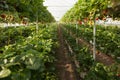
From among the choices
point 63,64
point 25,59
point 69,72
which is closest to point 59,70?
point 69,72

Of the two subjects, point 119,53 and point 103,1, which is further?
point 119,53

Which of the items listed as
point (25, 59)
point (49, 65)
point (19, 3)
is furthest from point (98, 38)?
point (25, 59)

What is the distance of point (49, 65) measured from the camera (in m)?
5.21

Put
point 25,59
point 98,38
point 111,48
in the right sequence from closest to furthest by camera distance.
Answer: point 25,59, point 111,48, point 98,38

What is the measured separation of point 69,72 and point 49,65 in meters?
3.37

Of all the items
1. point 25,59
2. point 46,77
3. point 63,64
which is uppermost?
point 25,59

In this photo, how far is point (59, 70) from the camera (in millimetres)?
8773

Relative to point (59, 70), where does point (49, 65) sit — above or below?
above

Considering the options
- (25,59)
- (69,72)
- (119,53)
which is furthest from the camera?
(119,53)

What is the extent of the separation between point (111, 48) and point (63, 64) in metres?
2.53

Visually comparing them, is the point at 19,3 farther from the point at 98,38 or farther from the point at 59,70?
the point at 98,38

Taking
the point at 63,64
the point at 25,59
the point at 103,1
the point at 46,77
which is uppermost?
the point at 103,1

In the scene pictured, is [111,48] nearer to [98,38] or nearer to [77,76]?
[98,38]

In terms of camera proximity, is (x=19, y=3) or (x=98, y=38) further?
(x=98, y=38)
